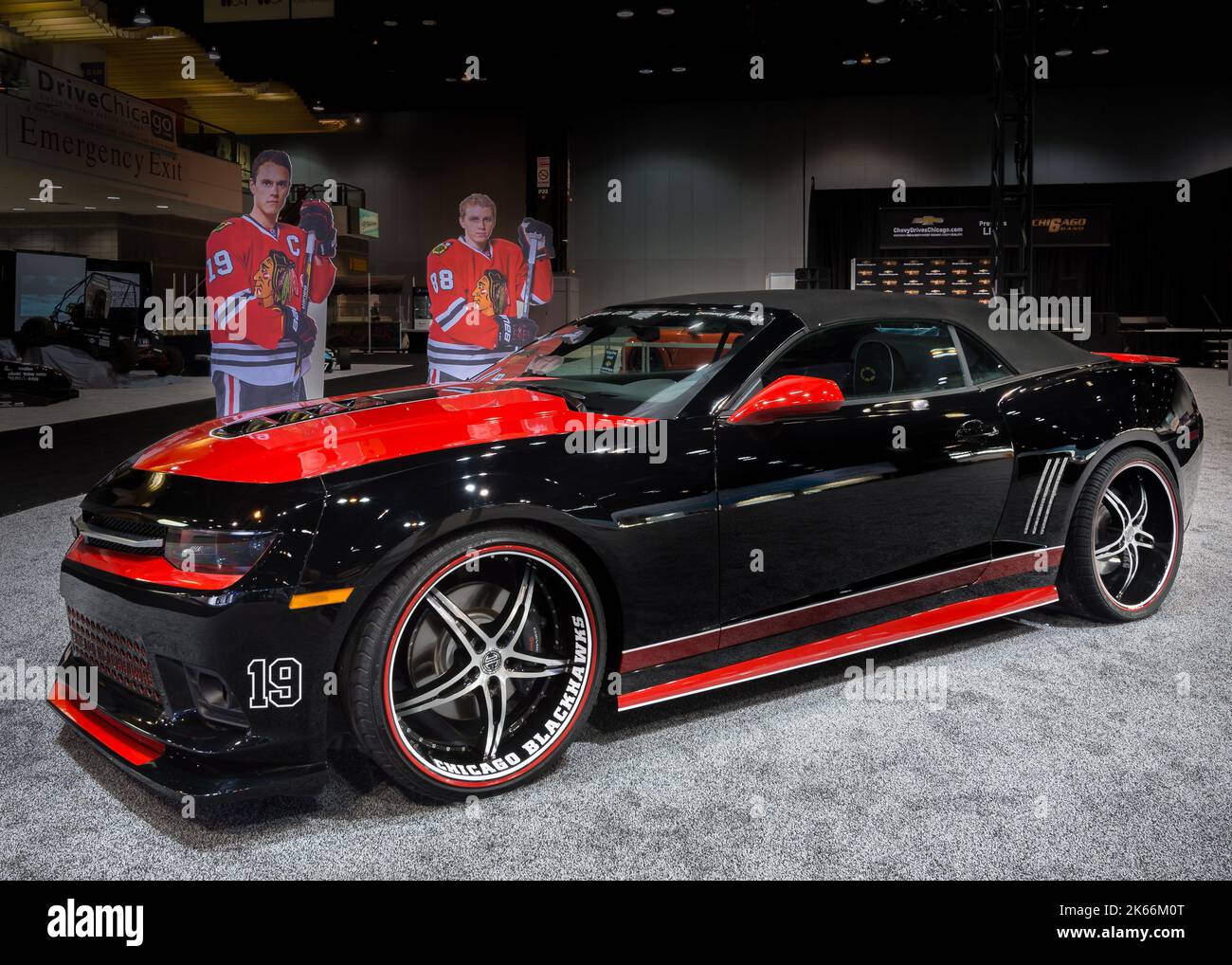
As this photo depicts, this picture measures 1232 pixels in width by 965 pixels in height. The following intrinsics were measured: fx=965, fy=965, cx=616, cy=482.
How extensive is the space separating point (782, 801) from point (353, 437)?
1301 millimetres

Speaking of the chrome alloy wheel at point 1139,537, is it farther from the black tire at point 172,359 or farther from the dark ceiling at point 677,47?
the black tire at point 172,359

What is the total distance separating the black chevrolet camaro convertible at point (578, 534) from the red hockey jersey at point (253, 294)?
245 cm

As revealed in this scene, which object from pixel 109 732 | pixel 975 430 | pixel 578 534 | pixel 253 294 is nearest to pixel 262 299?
pixel 253 294

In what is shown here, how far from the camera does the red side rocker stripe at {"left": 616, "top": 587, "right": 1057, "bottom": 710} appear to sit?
7.86 ft

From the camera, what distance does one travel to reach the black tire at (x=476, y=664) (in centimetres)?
198

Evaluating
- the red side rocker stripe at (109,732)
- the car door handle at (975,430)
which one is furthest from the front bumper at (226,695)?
the car door handle at (975,430)

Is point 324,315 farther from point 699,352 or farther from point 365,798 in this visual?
point 365,798

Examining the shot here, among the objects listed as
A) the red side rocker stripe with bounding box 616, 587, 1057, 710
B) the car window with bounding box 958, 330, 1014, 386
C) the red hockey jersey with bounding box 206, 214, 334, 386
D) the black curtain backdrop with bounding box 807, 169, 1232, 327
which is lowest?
the red side rocker stripe with bounding box 616, 587, 1057, 710

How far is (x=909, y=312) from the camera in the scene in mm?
3057

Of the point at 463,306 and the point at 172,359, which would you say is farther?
the point at 172,359

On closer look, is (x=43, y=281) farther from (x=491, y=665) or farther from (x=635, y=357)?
(x=491, y=665)

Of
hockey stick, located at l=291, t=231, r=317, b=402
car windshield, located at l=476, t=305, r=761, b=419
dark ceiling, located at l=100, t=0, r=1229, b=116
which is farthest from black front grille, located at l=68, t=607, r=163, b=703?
dark ceiling, located at l=100, t=0, r=1229, b=116

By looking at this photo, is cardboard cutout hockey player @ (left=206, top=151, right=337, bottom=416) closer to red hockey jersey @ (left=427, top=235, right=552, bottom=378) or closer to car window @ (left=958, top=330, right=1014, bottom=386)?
red hockey jersey @ (left=427, top=235, right=552, bottom=378)
